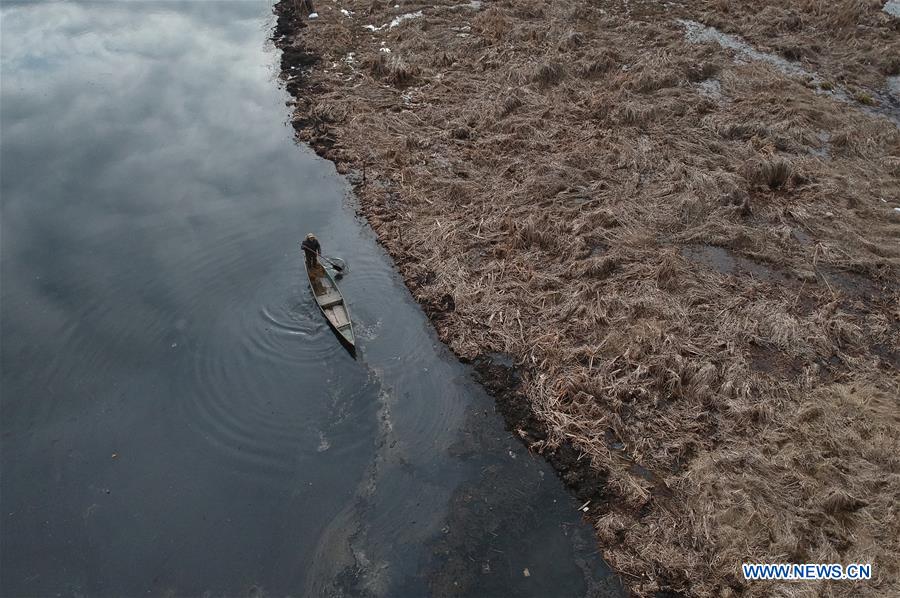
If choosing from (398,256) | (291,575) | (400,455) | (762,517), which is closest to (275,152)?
(398,256)

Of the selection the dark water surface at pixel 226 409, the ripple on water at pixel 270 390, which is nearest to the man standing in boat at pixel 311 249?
the dark water surface at pixel 226 409

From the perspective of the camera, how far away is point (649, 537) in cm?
830

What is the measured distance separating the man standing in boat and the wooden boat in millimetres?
96

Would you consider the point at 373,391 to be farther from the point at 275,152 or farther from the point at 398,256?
the point at 275,152

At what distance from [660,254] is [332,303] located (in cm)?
720

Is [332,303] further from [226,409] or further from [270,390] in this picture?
[226,409]

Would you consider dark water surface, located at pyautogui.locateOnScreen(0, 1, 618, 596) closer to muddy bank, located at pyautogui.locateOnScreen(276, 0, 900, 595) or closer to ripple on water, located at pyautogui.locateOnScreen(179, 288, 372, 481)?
ripple on water, located at pyautogui.locateOnScreen(179, 288, 372, 481)

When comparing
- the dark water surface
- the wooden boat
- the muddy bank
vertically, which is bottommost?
the dark water surface

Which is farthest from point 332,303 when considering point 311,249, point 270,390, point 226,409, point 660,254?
point 660,254

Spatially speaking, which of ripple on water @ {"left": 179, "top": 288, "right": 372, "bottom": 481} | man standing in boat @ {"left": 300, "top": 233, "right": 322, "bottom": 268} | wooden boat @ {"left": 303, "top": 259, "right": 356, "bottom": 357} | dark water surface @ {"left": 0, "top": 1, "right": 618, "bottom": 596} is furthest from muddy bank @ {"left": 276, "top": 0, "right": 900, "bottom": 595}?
ripple on water @ {"left": 179, "top": 288, "right": 372, "bottom": 481}

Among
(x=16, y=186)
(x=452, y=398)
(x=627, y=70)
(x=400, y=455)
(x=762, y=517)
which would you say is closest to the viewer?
(x=762, y=517)

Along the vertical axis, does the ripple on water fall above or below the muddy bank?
below

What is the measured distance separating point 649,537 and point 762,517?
1603 millimetres

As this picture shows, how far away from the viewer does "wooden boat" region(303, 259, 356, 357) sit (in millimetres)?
11383
